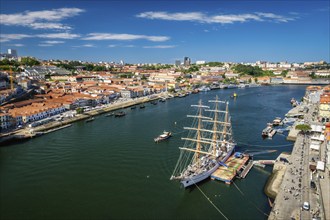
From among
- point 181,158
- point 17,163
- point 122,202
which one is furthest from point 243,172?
point 17,163

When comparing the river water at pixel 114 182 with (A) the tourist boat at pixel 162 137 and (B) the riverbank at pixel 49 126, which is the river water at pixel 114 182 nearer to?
(A) the tourist boat at pixel 162 137

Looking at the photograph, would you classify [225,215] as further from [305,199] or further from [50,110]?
[50,110]

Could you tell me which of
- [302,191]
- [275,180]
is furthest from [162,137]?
[302,191]

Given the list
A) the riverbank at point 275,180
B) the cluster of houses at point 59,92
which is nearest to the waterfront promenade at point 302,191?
the riverbank at point 275,180

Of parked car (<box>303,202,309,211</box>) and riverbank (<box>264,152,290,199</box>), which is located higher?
parked car (<box>303,202,309,211</box>)

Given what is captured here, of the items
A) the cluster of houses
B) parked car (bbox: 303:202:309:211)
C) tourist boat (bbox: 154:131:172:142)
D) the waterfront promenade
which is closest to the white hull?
the waterfront promenade

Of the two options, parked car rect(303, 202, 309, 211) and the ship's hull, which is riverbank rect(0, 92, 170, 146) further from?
parked car rect(303, 202, 309, 211)

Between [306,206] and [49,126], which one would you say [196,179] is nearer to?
[306,206]
